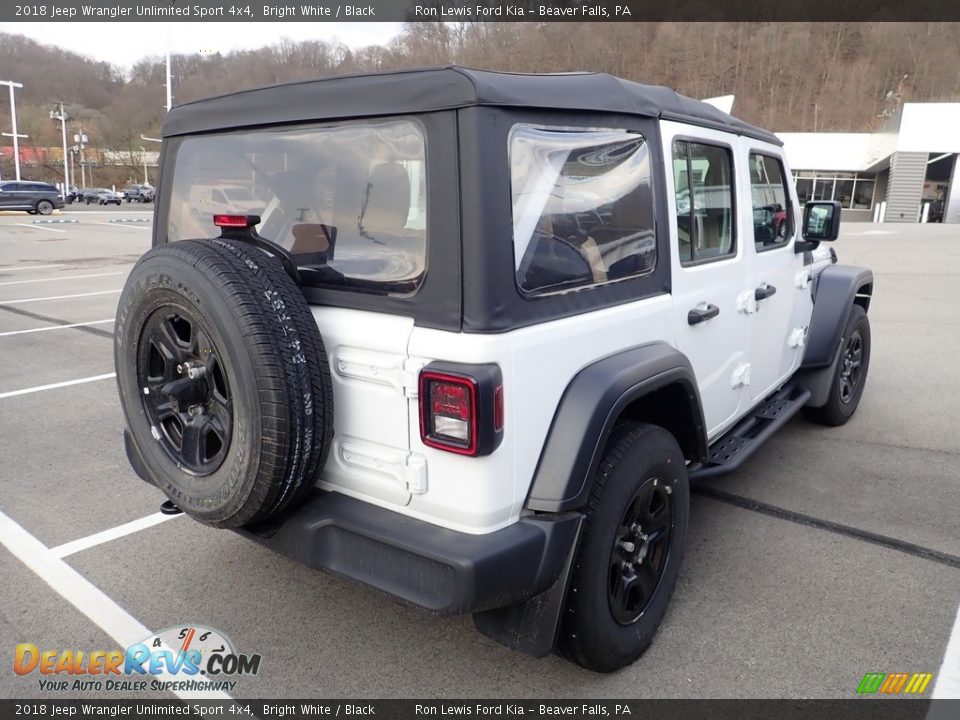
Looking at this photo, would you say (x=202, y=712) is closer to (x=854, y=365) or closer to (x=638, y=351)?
(x=638, y=351)

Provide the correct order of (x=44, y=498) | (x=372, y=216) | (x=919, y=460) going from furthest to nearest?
(x=919, y=460)
(x=44, y=498)
(x=372, y=216)

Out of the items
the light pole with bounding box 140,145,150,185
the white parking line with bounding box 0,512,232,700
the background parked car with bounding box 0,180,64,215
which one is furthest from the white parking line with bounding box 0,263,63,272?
the light pole with bounding box 140,145,150,185

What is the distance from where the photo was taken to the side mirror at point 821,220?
166 inches

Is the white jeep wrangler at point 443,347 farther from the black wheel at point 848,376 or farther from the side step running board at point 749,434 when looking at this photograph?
the black wheel at point 848,376

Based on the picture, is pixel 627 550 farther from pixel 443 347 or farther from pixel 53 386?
pixel 53 386

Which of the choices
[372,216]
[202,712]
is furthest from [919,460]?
[202,712]

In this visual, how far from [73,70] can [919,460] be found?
10282 centimetres

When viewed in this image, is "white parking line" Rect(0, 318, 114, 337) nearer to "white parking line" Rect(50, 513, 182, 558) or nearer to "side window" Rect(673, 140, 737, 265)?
"white parking line" Rect(50, 513, 182, 558)

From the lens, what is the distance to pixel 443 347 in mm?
2045

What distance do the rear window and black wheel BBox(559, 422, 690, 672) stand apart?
36.1 inches

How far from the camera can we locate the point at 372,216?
230cm

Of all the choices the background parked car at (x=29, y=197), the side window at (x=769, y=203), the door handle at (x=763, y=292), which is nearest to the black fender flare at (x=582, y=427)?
the door handle at (x=763, y=292)

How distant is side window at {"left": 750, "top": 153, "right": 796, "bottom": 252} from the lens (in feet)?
12.2

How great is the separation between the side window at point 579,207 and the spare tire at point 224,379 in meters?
0.70
